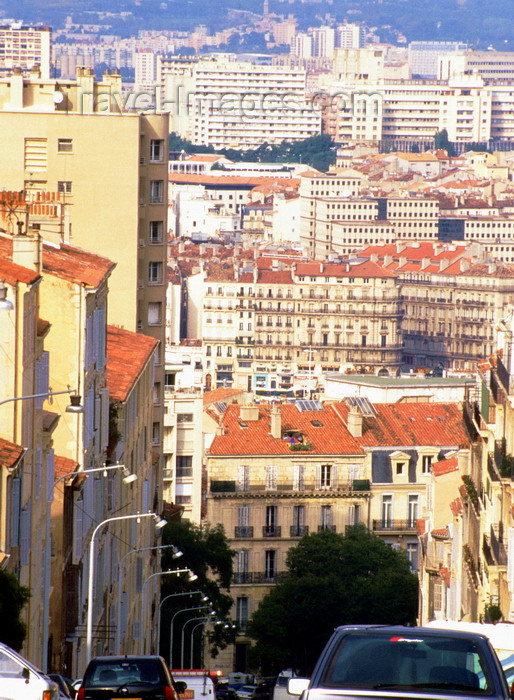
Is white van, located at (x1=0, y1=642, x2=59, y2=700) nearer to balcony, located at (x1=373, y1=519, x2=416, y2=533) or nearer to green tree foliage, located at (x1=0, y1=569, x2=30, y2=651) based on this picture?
green tree foliage, located at (x1=0, y1=569, x2=30, y2=651)

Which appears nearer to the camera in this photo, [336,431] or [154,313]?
[154,313]

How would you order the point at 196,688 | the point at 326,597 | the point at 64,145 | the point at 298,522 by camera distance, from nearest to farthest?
the point at 196,688, the point at 64,145, the point at 326,597, the point at 298,522

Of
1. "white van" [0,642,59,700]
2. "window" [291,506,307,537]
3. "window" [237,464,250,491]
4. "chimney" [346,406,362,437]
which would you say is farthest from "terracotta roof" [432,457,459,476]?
"white van" [0,642,59,700]

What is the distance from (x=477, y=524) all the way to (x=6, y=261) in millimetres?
20994

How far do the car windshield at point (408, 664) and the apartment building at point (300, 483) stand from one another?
7000 cm

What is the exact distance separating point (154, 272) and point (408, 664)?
4557 centimetres

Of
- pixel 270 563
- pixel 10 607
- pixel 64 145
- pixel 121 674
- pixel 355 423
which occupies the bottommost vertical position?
pixel 270 563

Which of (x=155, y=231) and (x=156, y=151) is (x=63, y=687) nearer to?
A: (x=155, y=231)

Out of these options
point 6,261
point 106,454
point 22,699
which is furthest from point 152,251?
point 22,699

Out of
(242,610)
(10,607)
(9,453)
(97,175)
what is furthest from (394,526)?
(10,607)

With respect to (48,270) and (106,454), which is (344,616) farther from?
(48,270)

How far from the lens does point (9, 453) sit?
24.8 metres

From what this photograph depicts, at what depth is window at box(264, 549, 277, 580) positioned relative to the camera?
85125 mm

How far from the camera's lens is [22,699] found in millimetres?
15438
